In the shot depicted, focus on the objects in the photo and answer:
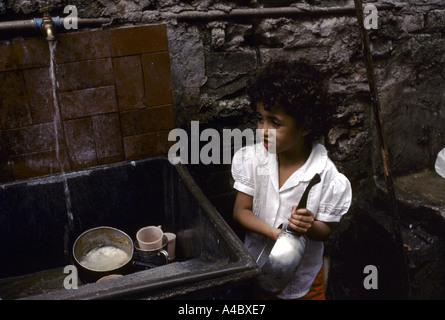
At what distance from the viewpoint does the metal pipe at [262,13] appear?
1.84 metres

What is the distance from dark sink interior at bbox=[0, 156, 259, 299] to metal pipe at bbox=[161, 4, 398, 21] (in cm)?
75

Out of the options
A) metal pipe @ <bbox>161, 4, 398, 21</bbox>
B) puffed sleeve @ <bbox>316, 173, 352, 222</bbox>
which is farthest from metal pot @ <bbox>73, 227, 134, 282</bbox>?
metal pipe @ <bbox>161, 4, 398, 21</bbox>

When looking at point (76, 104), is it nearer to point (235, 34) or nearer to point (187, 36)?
point (187, 36)

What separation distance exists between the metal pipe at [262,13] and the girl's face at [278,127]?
0.59m

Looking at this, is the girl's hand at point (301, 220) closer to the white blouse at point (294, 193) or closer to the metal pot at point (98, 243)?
the white blouse at point (294, 193)

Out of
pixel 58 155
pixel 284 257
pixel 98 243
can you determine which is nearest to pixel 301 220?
pixel 284 257

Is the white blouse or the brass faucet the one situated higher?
the brass faucet

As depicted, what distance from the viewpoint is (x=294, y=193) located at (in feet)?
5.45

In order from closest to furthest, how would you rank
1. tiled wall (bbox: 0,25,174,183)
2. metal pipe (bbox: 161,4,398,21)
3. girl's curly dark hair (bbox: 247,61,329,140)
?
1. girl's curly dark hair (bbox: 247,61,329,140)
2. tiled wall (bbox: 0,25,174,183)
3. metal pipe (bbox: 161,4,398,21)

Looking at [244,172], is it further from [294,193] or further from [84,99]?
[84,99]

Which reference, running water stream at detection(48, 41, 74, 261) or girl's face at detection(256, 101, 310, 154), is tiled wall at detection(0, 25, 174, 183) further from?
girl's face at detection(256, 101, 310, 154)

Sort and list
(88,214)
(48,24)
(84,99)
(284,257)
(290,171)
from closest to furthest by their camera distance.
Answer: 1. (284,257)
2. (48,24)
3. (290,171)
4. (84,99)
5. (88,214)

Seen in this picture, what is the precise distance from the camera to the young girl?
157 centimetres

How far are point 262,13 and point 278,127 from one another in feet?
2.46
